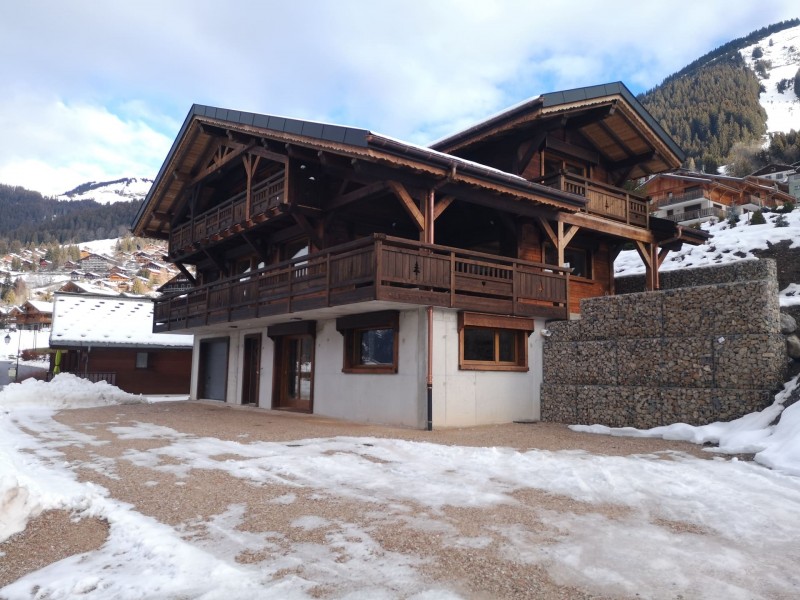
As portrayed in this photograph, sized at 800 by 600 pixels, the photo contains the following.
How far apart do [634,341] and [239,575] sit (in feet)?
33.0

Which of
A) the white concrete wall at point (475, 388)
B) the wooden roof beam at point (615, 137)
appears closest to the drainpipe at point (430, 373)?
the white concrete wall at point (475, 388)

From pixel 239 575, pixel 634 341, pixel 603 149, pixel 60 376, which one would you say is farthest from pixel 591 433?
pixel 60 376

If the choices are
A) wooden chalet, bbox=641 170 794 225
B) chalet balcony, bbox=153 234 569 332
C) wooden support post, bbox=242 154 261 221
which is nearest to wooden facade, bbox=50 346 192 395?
chalet balcony, bbox=153 234 569 332

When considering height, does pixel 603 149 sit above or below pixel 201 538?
above

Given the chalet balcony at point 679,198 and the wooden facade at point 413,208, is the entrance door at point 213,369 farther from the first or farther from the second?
the chalet balcony at point 679,198

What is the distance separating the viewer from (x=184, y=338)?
31.2m

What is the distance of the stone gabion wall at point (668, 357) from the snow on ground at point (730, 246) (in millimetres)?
9507

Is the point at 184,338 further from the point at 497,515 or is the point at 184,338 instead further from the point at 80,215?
the point at 80,215

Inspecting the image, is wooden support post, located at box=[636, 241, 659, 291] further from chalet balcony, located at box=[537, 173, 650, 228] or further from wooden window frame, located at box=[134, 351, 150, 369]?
wooden window frame, located at box=[134, 351, 150, 369]

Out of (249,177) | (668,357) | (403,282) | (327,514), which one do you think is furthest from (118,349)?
(327,514)

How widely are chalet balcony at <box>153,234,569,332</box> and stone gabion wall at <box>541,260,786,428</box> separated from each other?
4.08ft

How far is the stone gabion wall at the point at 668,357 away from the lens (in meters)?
10.2

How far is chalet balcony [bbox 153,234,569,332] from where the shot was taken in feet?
38.0

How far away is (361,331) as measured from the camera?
1434cm
